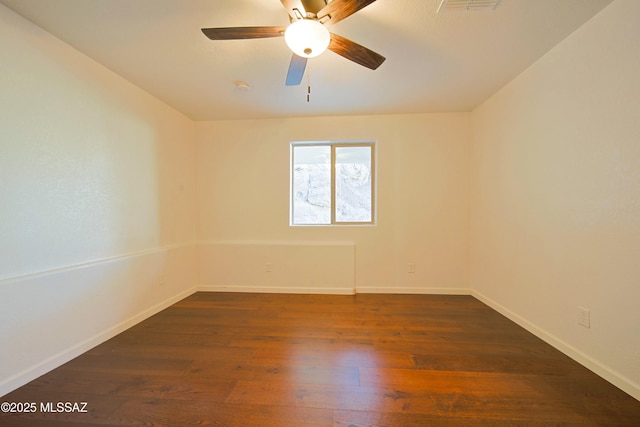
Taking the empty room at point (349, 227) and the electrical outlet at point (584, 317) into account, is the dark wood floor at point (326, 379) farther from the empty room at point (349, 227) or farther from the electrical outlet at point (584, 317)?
the electrical outlet at point (584, 317)

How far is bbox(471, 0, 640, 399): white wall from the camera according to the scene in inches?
55.1

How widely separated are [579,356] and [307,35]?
2764mm

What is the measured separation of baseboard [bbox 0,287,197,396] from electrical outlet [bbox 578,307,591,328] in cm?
367

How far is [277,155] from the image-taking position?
10.7ft

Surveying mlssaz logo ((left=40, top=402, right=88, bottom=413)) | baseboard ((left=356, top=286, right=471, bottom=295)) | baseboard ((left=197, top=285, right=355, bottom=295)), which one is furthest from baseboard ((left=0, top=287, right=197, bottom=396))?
baseboard ((left=356, top=286, right=471, bottom=295))

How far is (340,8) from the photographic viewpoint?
1.27 metres

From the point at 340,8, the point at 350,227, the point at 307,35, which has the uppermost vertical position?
the point at 340,8

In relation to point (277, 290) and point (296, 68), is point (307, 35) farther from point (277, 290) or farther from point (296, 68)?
point (277, 290)

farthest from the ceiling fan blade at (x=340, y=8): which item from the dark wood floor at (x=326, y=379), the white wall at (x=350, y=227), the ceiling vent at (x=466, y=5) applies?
the dark wood floor at (x=326, y=379)

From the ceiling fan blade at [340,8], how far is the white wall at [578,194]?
5.24ft

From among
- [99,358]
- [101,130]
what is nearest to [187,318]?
[99,358]

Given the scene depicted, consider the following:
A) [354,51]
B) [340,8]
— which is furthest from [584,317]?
[340,8]

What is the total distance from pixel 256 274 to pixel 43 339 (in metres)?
1.91

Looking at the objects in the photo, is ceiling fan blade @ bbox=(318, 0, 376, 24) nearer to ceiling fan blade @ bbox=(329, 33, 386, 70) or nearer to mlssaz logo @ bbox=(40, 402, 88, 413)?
ceiling fan blade @ bbox=(329, 33, 386, 70)
